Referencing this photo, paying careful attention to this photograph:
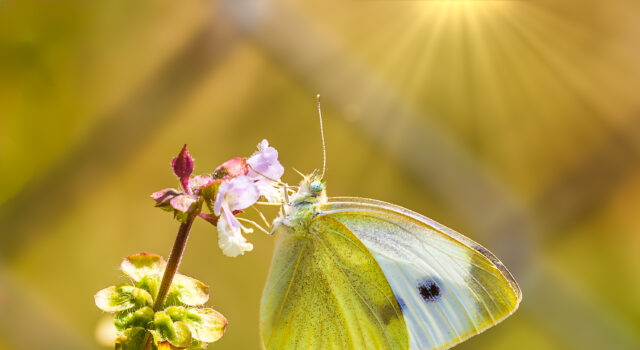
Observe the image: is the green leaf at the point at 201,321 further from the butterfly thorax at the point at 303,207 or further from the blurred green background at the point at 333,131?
the blurred green background at the point at 333,131

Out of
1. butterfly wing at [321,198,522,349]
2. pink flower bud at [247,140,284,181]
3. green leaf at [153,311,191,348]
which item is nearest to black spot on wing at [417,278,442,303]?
butterfly wing at [321,198,522,349]

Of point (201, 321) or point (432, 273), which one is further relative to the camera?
point (432, 273)

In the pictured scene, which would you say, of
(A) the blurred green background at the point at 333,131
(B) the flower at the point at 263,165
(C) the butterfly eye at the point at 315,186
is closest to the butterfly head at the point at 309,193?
(C) the butterfly eye at the point at 315,186

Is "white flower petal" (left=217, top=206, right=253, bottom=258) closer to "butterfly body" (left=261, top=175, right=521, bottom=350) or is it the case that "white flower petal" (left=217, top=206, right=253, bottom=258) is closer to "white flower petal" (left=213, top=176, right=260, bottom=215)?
"white flower petal" (left=213, top=176, right=260, bottom=215)

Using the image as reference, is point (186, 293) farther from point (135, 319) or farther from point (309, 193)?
point (309, 193)

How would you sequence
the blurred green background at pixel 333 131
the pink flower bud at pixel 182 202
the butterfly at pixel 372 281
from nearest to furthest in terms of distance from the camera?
the pink flower bud at pixel 182 202 < the butterfly at pixel 372 281 < the blurred green background at pixel 333 131

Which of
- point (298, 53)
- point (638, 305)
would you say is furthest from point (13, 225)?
point (638, 305)

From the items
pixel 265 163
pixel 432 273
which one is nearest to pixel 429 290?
pixel 432 273
